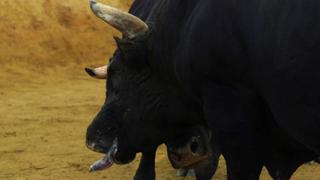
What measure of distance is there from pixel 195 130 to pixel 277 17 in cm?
129

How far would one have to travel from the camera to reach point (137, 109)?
3.75 meters

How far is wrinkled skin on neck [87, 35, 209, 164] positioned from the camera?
3.61 m

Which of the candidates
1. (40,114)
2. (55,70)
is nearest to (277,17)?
(40,114)

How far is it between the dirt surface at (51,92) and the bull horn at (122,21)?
9.48 ft

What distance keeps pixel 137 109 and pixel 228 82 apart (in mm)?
953

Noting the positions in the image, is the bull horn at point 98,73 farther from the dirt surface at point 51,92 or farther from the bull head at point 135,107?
the dirt surface at point 51,92

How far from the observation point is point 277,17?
2645 mm

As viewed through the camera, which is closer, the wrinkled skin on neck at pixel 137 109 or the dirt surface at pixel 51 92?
the wrinkled skin on neck at pixel 137 109

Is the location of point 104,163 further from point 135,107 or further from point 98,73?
point 98,73

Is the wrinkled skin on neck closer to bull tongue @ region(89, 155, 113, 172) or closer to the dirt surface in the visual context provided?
bull tongue @ region(89, 155, 113, 172)

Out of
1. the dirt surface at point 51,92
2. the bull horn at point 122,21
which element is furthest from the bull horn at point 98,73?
the dirt surface at point 51,92

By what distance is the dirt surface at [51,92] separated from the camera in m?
6.67

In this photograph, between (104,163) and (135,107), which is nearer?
(135,107)

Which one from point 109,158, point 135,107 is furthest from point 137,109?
point 109,158
